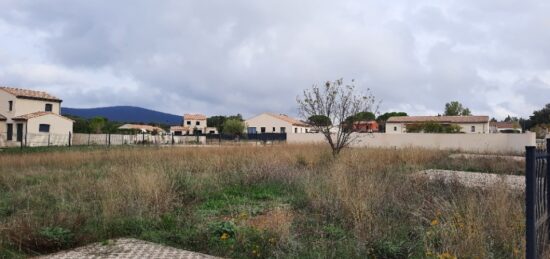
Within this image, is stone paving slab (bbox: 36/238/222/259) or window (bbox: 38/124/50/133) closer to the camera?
stone paving slab (bbox: 36/238/222/259)

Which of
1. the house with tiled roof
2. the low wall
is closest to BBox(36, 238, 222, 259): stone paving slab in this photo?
the low wall

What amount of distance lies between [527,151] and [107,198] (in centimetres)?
601

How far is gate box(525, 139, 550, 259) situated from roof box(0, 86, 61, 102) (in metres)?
46.9

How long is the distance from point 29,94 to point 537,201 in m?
48.4

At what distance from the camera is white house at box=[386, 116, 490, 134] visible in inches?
2603

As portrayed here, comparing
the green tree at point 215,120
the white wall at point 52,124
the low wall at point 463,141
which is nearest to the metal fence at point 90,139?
the white wall at point 52,124

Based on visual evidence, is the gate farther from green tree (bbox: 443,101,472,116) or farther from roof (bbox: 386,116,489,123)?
green tree (bbox: 443,101,472,116)

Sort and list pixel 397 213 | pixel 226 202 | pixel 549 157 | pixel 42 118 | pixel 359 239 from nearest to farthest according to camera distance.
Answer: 1. pixel 549 157
2. pixel 359 239
3. pixel 397 213
4. pixel 226 202
5. pixel 42 118

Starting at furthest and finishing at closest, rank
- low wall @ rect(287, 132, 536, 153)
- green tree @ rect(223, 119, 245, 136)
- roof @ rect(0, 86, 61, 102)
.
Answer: green tree @ rect(223, 119, 245, 136)
roof @ rect(0, 86, 61, 102)
low wall @ rect(287, 132, 536, 153)

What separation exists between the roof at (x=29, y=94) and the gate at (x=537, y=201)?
4691cm

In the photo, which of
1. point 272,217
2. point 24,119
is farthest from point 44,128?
point 272,217

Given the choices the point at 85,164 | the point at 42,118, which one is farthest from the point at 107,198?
the point at 42,118

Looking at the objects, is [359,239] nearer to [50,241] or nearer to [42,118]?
[50,241]

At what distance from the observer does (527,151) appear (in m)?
2.96
